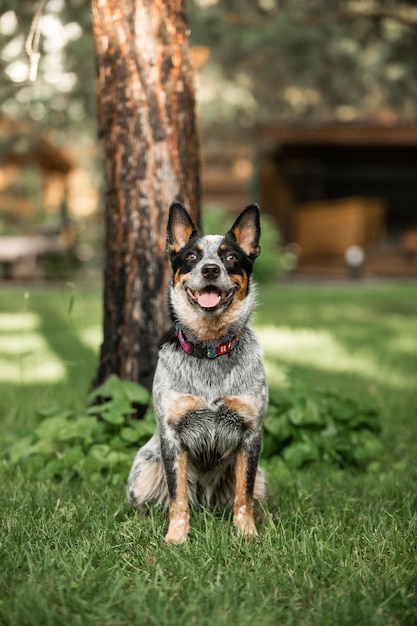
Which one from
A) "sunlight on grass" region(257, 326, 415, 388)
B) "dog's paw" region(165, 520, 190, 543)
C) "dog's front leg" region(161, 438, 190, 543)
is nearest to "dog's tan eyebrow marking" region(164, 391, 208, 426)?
"dog's front leg" region(161, 438, 190, 543)

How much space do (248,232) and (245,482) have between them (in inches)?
44.1

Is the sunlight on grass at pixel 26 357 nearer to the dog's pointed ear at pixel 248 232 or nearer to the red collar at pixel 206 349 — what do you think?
the red collar at pixel 206 349

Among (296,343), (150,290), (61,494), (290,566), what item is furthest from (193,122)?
(296,343)

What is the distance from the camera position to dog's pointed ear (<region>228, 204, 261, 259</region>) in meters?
3.23

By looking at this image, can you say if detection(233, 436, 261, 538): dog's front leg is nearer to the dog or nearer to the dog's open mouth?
the dog

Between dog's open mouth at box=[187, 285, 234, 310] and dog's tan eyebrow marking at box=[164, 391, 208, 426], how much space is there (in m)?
0.39

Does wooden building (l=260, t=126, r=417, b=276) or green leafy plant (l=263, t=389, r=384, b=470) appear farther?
wooden building (l=260, t=126, r=417, b=276)

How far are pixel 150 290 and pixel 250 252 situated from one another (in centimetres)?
98

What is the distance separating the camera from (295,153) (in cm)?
1795

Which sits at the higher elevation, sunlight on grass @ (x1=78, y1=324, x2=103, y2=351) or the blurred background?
the blurred background

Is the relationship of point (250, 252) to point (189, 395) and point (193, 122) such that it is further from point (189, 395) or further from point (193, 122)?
point (193, 122)

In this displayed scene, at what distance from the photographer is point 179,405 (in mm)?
3012

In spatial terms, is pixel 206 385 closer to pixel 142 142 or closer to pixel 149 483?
pixel 149 483

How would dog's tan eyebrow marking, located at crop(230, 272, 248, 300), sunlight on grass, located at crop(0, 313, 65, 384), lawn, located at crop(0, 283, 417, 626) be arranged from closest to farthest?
1. lawn, located at crop(0, 283, 417, 626)
2. dog's tan eyebrow marking, located at crop(230, 272, 248, 300)
3. sunlight on grass, located at crop(0, 313, 65, 384)
